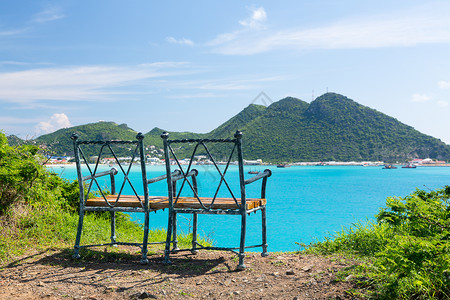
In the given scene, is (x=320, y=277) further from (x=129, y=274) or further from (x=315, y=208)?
(x=315, y=208)

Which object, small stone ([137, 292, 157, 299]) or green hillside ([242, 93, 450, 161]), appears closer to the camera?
small stone ([137, 292, 157, 299])

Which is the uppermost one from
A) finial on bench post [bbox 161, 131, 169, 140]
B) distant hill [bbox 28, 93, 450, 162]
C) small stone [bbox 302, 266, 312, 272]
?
distant hill [bbox 28, 93, 450, 162]

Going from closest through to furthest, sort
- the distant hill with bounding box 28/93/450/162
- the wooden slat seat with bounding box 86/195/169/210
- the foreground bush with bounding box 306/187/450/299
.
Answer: the foreground bush with bounding box 306/187/450/299 < the wooden slat seat with bounding box 86/195/169/210 < the distant hill with bounding box 28/93/450/162

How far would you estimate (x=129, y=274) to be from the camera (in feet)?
14.8

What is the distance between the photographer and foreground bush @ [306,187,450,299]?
10.5 feet

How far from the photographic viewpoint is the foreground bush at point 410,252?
10.5ft

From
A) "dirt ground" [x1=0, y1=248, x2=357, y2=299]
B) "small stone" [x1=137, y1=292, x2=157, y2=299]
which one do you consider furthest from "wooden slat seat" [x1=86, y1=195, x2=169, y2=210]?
"small stone" [x1=137, y1=292, x2=157, y2=299]

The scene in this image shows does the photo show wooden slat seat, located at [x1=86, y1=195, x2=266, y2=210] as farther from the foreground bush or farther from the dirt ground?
the foreground bush

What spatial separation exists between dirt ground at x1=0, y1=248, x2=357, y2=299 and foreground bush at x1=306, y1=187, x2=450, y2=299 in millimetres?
359

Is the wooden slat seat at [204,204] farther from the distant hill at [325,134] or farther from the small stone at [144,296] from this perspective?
the distant hill at [325,134]

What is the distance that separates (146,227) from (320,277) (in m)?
2.30

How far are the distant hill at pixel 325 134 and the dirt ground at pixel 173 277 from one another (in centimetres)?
8487

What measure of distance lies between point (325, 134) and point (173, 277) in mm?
A: 111143

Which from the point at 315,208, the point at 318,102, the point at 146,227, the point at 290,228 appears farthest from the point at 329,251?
the point at 318,102
